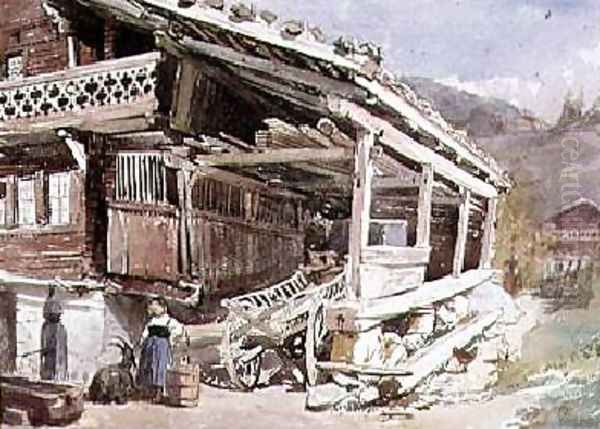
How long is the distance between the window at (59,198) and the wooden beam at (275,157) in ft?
0.73

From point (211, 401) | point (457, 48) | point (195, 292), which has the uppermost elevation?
point (457, 48)

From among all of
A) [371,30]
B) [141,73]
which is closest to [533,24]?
[371,30]

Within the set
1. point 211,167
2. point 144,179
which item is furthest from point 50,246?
point 211,167

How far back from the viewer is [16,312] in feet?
7.25

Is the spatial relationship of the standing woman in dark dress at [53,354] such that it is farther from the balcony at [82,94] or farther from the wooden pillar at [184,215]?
the balcony at [82,94]

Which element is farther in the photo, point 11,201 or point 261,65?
point 11,201

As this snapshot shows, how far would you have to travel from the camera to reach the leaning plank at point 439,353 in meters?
2.12

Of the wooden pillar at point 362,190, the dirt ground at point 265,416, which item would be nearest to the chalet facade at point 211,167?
the wooden pillar at point 362,190

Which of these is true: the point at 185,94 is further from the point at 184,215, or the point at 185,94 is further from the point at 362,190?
the point at 362,190

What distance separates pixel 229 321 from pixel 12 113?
1.61 feet

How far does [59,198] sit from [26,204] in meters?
0.06

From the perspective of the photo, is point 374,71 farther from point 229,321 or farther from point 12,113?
point 12,113

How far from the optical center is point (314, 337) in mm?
2107

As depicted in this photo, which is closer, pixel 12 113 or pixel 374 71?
pixel 374 71
